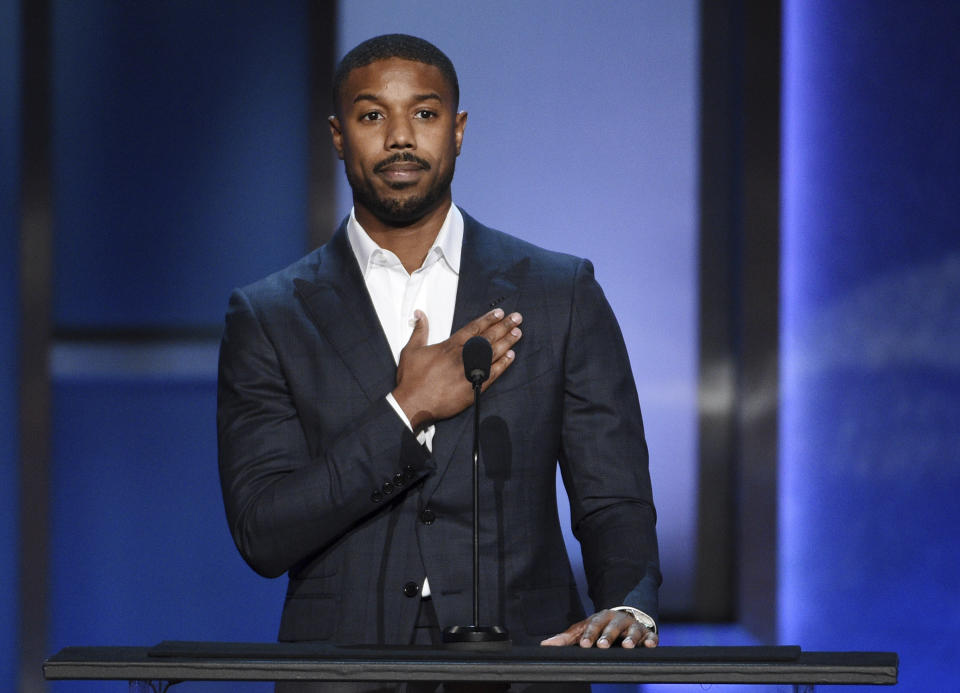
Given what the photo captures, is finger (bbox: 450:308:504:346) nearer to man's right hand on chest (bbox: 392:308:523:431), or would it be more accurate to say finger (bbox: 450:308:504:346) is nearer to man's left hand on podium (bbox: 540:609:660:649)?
man's right hand on chest (bbox: 392:308:523:431)

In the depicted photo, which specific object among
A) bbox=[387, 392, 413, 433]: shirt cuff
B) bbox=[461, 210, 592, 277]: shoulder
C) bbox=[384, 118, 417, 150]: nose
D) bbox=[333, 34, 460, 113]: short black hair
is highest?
bbox=[333, 34, 460, 113]: short black hair

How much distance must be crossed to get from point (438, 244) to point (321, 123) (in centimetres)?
187

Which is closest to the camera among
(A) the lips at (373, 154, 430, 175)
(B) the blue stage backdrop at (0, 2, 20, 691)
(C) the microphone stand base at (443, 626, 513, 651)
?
(C) the microphone stand base at (443, 626, 513, 651)

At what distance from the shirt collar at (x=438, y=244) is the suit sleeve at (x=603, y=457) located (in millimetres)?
228

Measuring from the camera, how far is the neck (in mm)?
2427

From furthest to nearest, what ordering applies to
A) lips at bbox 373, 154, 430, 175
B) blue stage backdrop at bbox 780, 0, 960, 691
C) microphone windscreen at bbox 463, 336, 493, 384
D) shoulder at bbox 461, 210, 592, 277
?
1. blue stage backdrop at bbox 780, 0, 960, 691
2. shoulder at bbox 461, 210, 592, 277
3. lips at bbox 373, 154, 430, 175
4. microphone windscreen at bbox 463, 336, 493, 384

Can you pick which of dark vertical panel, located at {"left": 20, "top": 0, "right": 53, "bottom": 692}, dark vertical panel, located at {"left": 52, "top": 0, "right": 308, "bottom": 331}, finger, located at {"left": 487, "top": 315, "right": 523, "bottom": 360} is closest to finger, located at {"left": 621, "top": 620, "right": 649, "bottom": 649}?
finger, located at {"left": 487, "top": 315, "right": 523, "bottom": 360}

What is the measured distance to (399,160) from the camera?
2330mm

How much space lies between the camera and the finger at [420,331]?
7.43ft

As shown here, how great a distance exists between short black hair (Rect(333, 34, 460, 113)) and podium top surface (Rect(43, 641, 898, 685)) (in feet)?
3.61

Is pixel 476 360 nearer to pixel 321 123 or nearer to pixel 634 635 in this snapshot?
pixel 634 635

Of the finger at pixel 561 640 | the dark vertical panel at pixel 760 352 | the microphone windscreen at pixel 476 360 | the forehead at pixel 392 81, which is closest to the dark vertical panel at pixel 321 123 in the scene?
the dark vertical panel at pixel 760 352

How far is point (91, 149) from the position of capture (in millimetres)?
4285

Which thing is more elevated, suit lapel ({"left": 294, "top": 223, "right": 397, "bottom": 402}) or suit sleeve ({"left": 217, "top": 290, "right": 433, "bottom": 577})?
Answer: suit lapel ({"left": 294, "top": 223, "right": 397, "bottom": 402})
